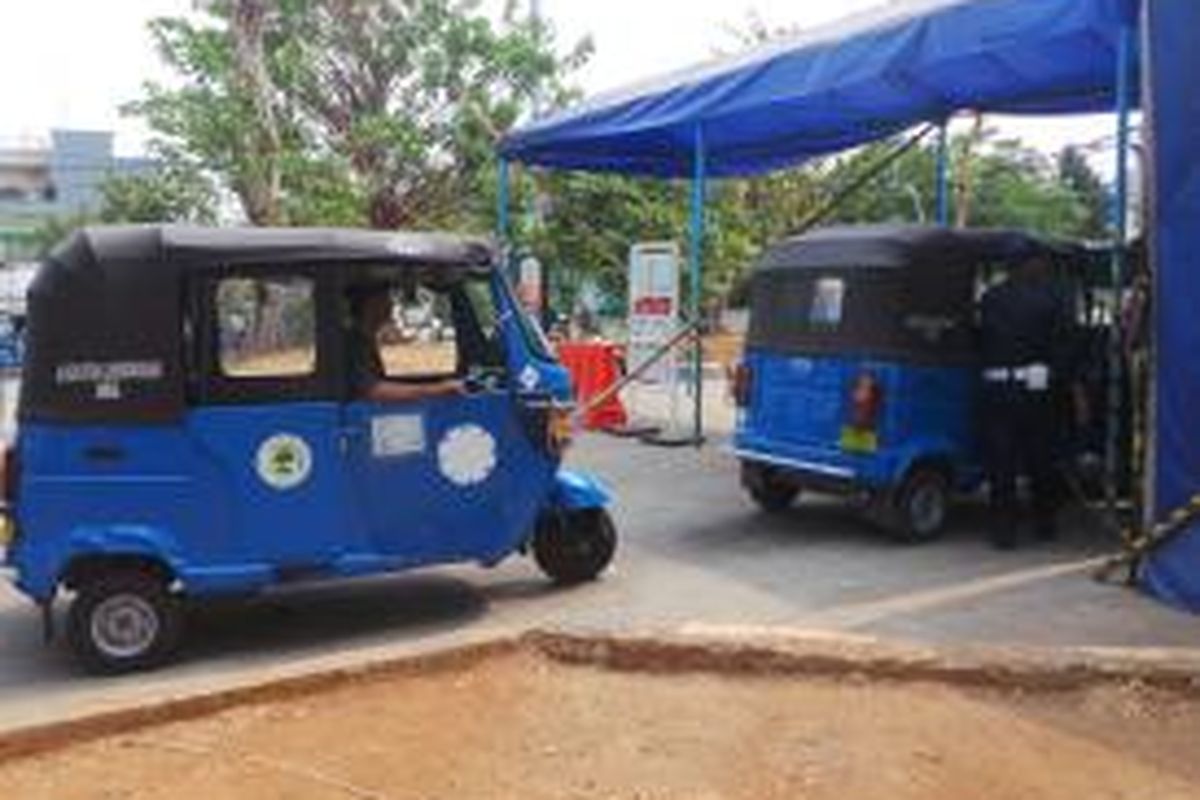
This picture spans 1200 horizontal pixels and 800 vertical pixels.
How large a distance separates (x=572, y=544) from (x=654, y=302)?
8.53 m

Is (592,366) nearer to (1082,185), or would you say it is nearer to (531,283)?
(531,283)

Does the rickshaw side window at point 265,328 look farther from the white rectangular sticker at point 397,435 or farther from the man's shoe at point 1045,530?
the man's shoe at point 1045,530

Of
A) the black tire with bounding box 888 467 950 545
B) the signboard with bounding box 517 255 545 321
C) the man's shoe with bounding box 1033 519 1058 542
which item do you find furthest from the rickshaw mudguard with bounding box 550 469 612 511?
the signboard with bounding box 517 255 545 321

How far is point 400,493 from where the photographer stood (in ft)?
29.2

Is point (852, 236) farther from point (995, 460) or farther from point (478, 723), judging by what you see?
point (478, 723)

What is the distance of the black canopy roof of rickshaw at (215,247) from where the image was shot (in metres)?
8.47

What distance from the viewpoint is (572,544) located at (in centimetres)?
990

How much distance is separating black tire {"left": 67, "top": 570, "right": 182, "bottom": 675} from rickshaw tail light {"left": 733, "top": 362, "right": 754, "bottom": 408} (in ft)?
16.1

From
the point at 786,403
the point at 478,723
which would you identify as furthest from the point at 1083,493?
the point at 478,723

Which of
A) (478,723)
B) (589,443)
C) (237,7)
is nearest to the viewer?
(478,723)

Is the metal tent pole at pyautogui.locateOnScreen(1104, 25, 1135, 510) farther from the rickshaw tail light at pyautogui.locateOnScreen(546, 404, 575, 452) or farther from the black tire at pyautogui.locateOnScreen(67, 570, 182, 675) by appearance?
the black tire at pyautogui.locateOnScreen(67, 570, 182, 675)

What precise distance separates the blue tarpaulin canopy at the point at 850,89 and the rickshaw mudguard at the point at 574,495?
354cm

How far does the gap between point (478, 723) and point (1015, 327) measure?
5.23 metres

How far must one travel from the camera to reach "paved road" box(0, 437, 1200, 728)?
27.4 ft
